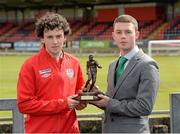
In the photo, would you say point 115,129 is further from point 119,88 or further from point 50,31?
point 50,31

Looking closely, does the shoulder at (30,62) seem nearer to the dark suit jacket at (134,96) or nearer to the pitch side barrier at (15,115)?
the dark suit jacket at (134,96)

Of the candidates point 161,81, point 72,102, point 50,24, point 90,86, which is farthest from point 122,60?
point 161,81

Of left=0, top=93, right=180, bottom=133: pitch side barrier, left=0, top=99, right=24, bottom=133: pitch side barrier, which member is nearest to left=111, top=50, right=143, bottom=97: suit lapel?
left=0, top=93, right=180, bottom=133: pitch side barrier

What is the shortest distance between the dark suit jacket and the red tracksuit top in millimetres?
317

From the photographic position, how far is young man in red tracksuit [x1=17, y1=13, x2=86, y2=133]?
338 cm

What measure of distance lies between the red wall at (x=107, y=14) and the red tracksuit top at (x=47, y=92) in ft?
118

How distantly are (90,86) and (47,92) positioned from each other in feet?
Answer: 1.04

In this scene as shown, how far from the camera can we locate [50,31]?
11.2 ft

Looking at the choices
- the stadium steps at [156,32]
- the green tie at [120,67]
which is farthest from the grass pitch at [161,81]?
the stadium steps at [156,32]

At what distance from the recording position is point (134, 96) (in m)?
3.25

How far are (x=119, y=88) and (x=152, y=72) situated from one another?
0.80 ft

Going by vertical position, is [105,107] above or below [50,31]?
below

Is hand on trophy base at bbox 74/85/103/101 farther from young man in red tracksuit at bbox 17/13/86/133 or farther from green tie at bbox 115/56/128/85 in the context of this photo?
green tie at bbox 115/56/128/85

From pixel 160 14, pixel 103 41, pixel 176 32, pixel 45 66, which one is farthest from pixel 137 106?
pixel 160 14
